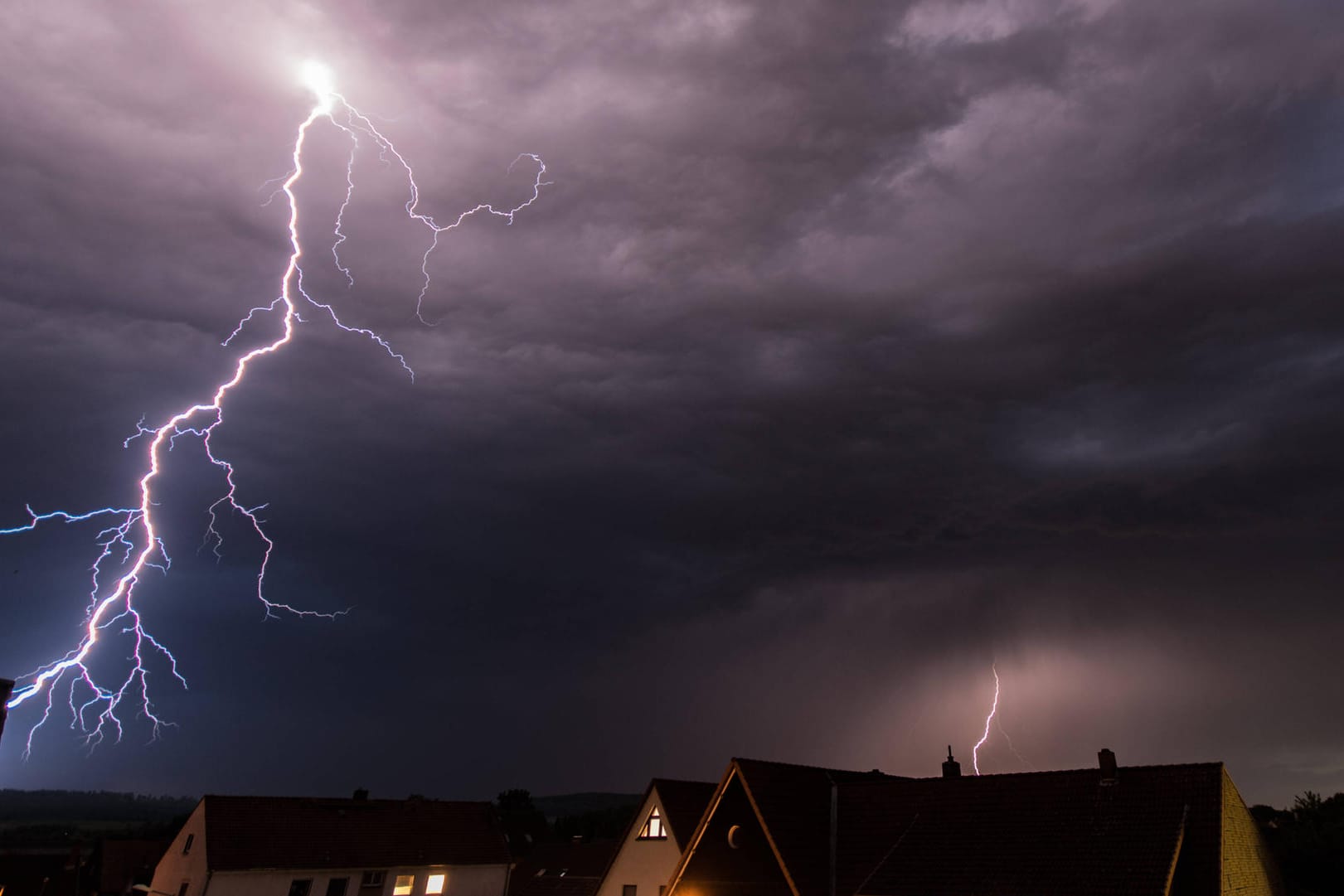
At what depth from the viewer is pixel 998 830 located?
24078 mm

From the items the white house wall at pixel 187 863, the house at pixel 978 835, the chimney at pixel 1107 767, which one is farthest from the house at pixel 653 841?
the white house wall at pixel 187 863

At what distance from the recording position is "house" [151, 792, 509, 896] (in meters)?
38.4

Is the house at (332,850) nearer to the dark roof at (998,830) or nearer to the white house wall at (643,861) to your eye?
the white house wall at (643,861)

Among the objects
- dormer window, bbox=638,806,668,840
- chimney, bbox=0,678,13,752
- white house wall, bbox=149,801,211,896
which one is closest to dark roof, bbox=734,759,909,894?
dormer window, bbox=638,806,668,840

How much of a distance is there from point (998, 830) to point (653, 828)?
1384 cm

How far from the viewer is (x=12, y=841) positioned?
140250mm

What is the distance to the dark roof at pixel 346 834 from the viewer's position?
3916cm

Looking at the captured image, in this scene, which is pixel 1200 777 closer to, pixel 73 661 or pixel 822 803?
pixel 822 803

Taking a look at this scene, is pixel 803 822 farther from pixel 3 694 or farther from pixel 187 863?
pixel 187 863

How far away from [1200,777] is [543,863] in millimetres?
41016

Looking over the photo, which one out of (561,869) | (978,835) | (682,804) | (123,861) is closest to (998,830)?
(978,835)

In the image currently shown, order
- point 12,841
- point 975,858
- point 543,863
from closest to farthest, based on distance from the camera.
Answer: point 975,858, point 543,863, point 12,841

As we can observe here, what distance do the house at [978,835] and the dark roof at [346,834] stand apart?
2269 cm

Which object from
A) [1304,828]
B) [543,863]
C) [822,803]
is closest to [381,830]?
[543,863]
